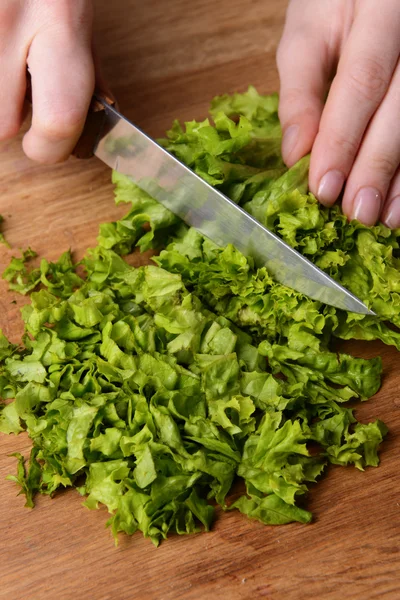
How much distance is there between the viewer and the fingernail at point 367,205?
102 inches

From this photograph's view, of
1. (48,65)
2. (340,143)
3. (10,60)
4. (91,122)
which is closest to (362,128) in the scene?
(340,143)

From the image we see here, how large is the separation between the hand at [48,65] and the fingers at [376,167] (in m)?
1.04

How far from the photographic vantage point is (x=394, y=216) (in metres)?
2.65

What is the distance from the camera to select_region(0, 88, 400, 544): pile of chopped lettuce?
2281 mm

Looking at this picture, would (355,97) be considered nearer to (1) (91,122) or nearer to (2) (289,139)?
(2) (289,139)

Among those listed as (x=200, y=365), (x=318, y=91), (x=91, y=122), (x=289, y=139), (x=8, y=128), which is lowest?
(x=200, y=365)

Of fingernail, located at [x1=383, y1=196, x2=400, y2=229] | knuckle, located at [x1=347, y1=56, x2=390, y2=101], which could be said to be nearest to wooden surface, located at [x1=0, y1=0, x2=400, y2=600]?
fingernail, located at [x1=383, y1=196, x2=400, y2=229]

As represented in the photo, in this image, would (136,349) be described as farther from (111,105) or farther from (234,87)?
(234,87)

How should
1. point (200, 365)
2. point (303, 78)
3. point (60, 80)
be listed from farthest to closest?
point (303, 78)
point (60, 80)
point (200, 365)

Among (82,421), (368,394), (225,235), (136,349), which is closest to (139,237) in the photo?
(225,235)

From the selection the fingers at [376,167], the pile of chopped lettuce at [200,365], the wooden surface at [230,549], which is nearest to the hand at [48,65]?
the pile of chopped lettuce at [200,365]

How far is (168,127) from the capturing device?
337 centimetres

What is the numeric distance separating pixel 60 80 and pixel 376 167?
3.95 ft

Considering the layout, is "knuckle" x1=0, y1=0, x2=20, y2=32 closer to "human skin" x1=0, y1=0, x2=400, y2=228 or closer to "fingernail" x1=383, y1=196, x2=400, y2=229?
"human skin" x1=0, y1=0, x2=400, y2=228
